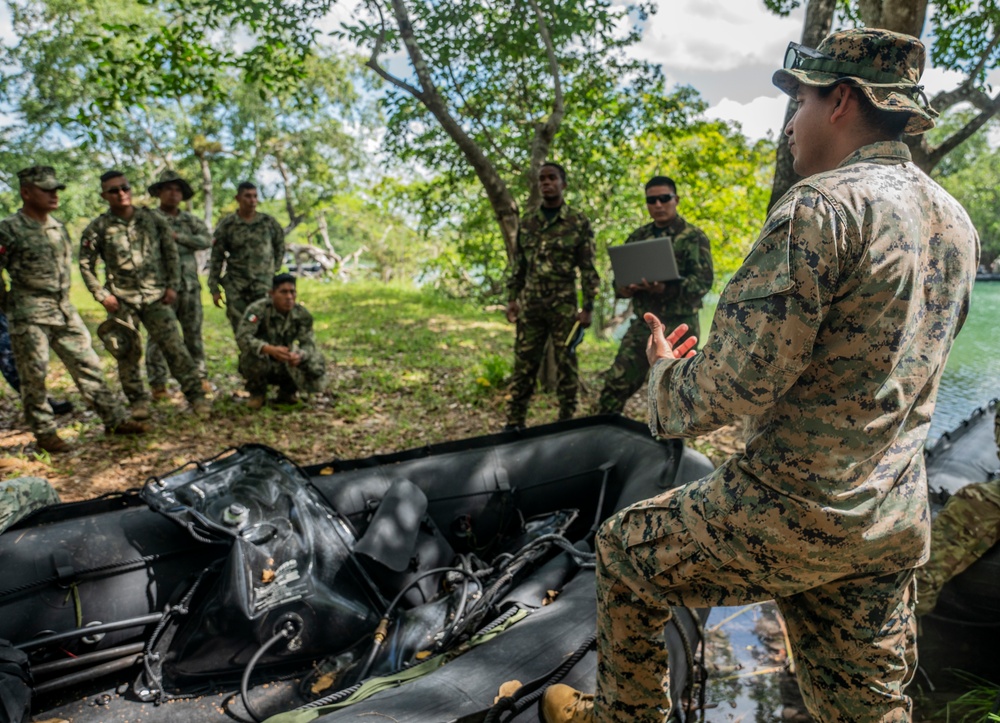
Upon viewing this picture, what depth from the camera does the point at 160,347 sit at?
496cm

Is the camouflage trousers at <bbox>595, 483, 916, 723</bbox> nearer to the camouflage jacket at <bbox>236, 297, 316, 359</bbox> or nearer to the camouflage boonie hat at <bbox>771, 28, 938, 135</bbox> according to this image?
the camouflage boonie hat at <bbox>771, 28, 938, 135</bbox>

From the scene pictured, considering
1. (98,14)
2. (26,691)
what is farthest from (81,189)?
(26,691)

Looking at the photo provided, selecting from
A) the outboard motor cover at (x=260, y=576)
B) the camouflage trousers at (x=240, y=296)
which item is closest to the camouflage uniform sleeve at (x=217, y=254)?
the camouflage trousers at (x=240, y=296)

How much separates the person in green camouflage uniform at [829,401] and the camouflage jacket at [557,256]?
3.10 m

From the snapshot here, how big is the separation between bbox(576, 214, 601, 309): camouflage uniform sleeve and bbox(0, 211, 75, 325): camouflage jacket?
3.64 metres

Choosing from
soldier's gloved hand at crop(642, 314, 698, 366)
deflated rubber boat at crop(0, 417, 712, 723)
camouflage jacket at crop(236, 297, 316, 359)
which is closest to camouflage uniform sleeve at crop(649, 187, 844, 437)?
soldier's gloved hand at crop(642, 314, 698, 366)

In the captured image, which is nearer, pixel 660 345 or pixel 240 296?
pixel 660 345

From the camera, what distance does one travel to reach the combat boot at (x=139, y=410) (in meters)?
4.82

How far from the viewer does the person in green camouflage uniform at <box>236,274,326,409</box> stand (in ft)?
16.5

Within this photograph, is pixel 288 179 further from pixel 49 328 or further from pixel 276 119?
pixel 49 328

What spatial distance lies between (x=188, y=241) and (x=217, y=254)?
10.5 inches

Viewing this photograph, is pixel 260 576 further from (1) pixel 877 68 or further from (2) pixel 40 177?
(2) pixel 40 177

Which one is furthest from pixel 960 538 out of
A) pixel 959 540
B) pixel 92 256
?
pixel 92 256

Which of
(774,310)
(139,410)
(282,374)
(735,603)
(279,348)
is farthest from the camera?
(282,374)
